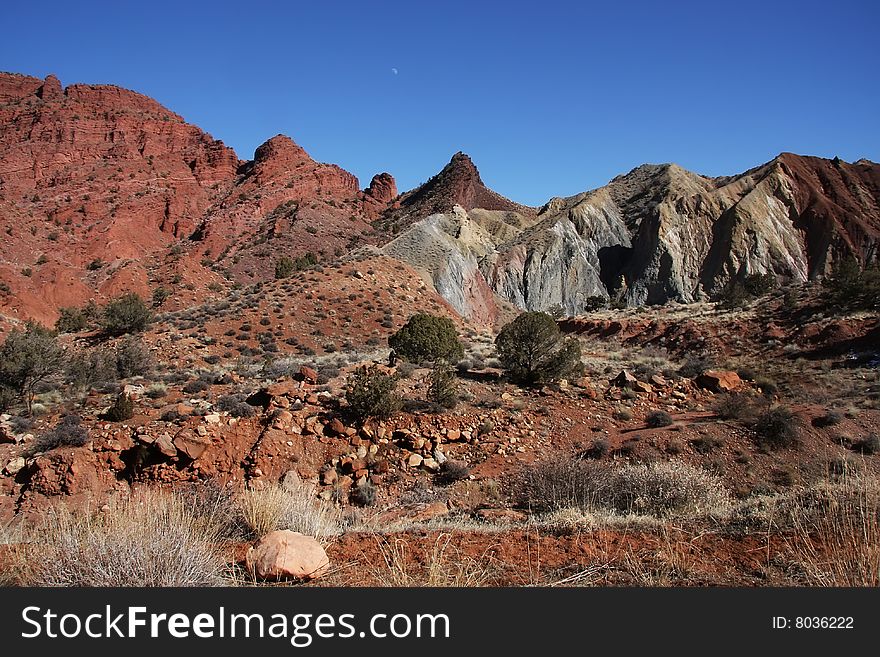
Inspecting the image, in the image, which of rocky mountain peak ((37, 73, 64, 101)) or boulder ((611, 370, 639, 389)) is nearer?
Answer: boulder ((611, 370, 639, 389))

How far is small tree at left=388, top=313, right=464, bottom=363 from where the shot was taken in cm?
1791

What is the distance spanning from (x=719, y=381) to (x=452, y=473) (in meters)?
10.6

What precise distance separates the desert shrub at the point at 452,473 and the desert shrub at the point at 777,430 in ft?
22.5

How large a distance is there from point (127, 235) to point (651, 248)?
222 ft

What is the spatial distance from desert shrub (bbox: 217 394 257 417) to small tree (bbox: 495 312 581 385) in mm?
8336

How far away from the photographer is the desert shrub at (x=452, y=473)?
10023 mm

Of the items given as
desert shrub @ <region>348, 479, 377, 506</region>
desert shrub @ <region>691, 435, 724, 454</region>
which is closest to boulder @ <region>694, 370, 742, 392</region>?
desert shrub @ <region>691, 435, 724, 454</region>

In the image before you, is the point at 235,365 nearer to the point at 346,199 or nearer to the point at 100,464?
the point at 100,464

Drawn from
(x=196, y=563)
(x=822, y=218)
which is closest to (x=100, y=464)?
(x=196, y=563)

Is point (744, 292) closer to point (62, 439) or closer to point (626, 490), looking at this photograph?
point (626, 490)

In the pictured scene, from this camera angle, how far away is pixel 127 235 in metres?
56.4

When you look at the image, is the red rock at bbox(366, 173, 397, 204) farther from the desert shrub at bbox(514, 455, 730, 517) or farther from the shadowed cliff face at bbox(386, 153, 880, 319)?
the desert shrub at bbox(514, 455, 730, 517)

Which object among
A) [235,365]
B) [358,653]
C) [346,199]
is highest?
[346,199]

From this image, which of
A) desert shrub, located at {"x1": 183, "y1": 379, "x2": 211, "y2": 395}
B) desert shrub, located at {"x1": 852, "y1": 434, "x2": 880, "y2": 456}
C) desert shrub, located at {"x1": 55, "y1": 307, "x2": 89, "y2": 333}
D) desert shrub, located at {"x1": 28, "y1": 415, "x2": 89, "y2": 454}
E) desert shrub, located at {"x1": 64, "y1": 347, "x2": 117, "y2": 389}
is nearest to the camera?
desert shrub, located at {"x1": 852, "y1": 434, "x2": 880, "y2": 456}
